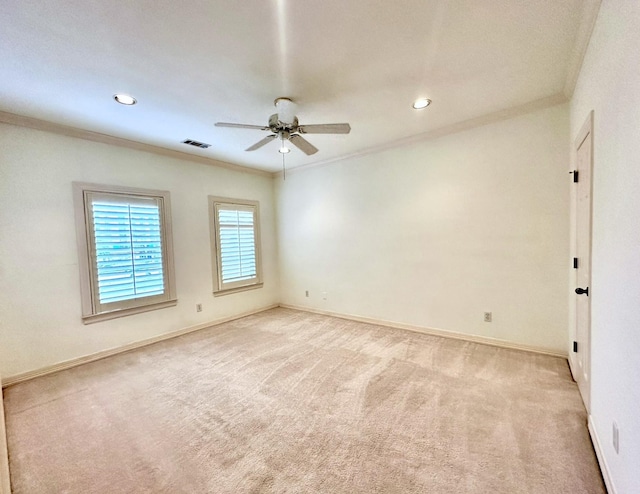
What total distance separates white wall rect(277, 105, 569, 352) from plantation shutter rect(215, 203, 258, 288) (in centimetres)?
111

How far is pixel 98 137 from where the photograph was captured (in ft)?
11.0

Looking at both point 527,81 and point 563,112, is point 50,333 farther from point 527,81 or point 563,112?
point 563,112

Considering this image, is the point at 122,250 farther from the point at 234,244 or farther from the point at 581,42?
the point at 581,42

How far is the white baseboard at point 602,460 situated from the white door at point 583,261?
0.80 feet

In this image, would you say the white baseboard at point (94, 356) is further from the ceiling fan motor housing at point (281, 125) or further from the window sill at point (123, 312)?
the ceiling fan motor housing at point (281, 125)

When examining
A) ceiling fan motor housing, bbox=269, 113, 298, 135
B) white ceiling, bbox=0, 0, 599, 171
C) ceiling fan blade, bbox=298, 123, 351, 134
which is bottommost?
ceiling fan blade, bbox=298, 123, 351, 134

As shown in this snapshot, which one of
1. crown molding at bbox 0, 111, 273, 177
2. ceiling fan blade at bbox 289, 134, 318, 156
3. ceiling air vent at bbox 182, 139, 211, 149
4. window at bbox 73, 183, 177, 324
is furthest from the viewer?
ceiling air vent at bbox 182, 139, 211, 149

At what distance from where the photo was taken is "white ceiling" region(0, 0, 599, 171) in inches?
64.2

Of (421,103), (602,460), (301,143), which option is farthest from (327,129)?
(602,460)

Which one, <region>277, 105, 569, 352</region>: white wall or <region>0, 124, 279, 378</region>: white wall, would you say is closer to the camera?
<region>0, 124, 279, 378</region>: white wall

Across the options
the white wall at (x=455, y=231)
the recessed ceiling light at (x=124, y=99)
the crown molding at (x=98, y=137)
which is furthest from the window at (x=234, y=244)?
the recessed ceiling light at (x=124, y=99)

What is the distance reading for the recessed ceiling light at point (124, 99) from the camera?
8.19 feet

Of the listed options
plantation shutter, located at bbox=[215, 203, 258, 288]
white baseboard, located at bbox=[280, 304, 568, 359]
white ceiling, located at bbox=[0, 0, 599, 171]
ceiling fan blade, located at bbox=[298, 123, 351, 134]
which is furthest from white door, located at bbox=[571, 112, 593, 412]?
plantation shutter, located at bbox=[215, 203, 258, 288]

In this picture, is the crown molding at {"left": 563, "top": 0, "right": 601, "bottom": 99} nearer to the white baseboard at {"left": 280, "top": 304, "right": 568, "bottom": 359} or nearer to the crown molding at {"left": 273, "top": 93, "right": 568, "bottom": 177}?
the crown molding at {"left": 273, "top": 93, "right": 568, "bottom": 177}
